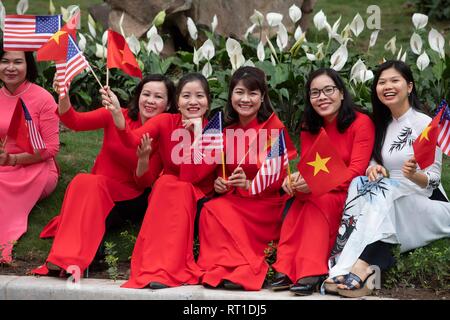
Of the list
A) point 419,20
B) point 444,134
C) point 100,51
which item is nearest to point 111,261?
point 444,134

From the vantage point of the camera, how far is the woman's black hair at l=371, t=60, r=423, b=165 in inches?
220

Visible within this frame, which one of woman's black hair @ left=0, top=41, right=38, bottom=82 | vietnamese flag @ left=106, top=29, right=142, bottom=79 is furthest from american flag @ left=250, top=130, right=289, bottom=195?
woman's black hair @ left=0, top=41, right=38, bottom=82

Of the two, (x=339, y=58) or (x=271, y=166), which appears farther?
(x=339, y=58)

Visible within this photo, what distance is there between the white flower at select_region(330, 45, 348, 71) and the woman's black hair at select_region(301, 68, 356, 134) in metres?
1.47

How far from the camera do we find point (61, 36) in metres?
5.80

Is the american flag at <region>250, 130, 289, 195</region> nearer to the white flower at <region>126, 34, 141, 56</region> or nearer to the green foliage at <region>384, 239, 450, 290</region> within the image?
the green foliage at <region>384, 239, 450, 290</region>

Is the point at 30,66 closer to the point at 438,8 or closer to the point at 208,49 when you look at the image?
the point at 208,49

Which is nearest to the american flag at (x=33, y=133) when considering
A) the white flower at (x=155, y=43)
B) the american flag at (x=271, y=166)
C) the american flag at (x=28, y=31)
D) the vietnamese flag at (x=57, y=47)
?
the american flag at (x=28, y=31)

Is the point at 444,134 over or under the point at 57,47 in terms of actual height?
under

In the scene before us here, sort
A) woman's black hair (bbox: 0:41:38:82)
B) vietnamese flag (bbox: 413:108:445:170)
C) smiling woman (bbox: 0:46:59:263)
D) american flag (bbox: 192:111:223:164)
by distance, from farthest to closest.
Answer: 1. woman's black hair (bbox: 0:41:38:82)
2. smiling woman (bbox: 0:46:59:263)
3. american flag (bbox: 192:111:223:164)
4. vietnamese flag (bbox: 413:108:445:170)

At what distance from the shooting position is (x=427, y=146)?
5082mm

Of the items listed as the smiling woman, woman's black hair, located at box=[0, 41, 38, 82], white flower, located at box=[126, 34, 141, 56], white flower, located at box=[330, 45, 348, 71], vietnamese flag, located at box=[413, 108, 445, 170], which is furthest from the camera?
white flower, located at box=[126, 34, 141, 56]

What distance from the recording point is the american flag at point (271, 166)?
543 cm

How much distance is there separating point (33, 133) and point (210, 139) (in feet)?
4.38
